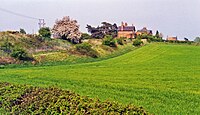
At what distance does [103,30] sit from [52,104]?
85.8m

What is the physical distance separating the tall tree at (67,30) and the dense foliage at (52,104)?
161ft

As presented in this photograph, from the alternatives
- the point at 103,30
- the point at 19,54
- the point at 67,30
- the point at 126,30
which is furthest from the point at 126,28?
the point at 19,54

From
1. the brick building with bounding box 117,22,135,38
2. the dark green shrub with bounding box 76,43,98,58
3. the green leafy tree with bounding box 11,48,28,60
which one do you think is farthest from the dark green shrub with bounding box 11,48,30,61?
the brick building with bounding box 117,22,135,38

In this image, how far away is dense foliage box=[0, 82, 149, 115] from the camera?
6526mm

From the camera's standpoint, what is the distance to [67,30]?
5947 cm

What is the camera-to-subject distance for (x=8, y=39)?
40469mm

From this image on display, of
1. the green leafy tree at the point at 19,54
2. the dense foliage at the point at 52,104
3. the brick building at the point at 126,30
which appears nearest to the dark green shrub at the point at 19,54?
the green leafy tree at the point at 19,54

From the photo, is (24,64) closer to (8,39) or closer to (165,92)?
(8,39)

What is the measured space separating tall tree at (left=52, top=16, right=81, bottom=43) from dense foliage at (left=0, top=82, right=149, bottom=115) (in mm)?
49181

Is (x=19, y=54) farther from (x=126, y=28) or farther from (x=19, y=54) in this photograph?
(x=126, y=28)

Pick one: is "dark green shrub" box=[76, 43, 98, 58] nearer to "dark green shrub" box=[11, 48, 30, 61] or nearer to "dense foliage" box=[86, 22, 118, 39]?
"dark green shrub" box=[11, 48, 30, 61]

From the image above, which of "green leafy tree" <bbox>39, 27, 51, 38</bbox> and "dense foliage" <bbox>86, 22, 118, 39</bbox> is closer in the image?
"green leafy tree" <bbox>39, 27, 51, 38</bbox>

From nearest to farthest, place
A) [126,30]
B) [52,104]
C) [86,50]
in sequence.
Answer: [52,104] < [86,50] < [126,30]

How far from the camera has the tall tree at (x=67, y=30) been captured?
195 feet
